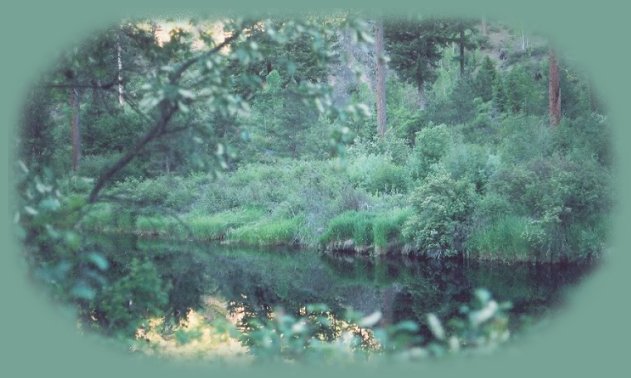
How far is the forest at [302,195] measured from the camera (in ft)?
13.0

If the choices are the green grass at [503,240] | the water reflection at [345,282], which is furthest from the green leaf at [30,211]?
the green grass at [503,240]

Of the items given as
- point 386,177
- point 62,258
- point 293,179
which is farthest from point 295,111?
point 62,258

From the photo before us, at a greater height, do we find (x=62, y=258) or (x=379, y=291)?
(x=62, y=258)

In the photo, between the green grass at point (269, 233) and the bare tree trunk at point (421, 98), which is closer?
the green grass at point (269, 233)

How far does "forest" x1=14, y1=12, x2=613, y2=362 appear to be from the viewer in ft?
13.0

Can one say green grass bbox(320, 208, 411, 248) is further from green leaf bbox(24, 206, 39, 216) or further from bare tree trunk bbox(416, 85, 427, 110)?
bare tree trunk bbox(416, 85, 427, 110)

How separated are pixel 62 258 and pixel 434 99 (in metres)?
30.1

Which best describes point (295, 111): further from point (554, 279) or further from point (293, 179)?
point (554, 279)

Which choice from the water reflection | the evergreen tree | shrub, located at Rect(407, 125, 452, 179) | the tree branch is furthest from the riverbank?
the evergreen tree

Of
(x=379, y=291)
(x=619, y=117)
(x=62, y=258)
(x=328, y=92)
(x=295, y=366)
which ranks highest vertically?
(x=619, y=117)

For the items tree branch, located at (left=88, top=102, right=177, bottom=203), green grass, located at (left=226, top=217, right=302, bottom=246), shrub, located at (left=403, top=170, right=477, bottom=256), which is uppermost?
tree branch, located at (left=88, top=102, right=177, bottom=203)

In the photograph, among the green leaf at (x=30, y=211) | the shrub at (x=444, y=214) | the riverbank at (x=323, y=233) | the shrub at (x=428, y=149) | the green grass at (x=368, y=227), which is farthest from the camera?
the shrub at (x=428, y=149)

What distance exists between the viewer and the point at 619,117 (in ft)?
55.7

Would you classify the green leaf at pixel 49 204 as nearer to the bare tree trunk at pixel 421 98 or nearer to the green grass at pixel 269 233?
the green grass at pixel 269 233
